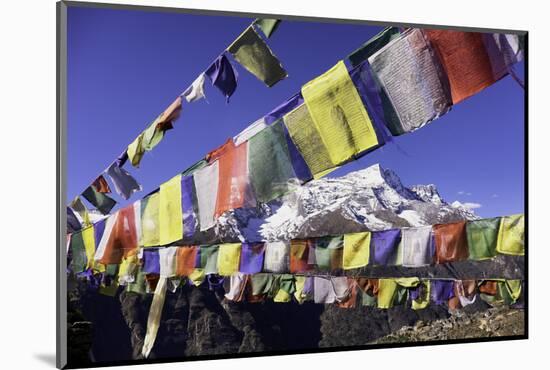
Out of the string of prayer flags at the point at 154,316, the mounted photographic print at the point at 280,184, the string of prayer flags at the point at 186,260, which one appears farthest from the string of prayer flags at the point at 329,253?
the string of prayer flags at the point at 154,316

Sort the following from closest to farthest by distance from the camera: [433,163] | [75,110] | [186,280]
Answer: [75,110] → [186,280] → [433,163]

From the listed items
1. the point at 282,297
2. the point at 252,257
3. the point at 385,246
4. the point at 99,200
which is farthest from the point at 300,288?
the point at 99,200

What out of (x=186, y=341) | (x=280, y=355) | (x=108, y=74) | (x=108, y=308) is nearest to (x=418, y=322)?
(x=280, y=355)

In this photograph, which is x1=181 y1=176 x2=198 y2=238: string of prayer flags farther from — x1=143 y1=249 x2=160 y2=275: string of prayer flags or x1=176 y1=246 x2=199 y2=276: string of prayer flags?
x1=143 y1=249 x2=160 y2=275: string of prayer flags

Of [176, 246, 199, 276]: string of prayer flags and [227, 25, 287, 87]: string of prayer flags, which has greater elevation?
[227, 25, 287, 87]: string of prayer flags

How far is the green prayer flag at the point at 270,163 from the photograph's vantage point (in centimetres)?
624

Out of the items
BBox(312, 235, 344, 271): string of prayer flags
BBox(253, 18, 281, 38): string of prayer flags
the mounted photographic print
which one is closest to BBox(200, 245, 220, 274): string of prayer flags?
the mounted photographic print

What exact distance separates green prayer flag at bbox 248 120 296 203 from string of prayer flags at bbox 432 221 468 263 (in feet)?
3.63

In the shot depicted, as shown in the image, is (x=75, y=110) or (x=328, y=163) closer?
(x=75, y=110)

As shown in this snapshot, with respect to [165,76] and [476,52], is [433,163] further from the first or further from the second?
[165,76]

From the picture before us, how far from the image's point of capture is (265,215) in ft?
20.6

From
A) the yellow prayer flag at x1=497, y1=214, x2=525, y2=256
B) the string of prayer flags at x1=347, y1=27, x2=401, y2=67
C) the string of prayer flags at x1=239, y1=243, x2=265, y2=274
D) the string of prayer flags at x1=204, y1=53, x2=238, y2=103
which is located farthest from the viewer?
the yellow prayer flag at x1=497, y1=214, x2=525, y2=256

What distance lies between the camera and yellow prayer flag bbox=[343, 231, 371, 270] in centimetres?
641

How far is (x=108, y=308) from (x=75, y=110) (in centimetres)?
125
